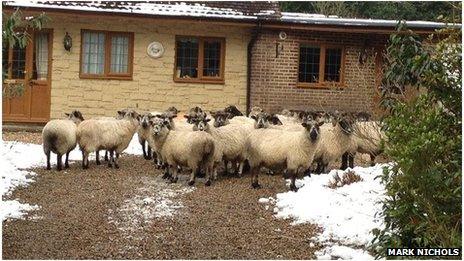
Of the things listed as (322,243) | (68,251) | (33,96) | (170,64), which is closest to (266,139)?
(322,243)

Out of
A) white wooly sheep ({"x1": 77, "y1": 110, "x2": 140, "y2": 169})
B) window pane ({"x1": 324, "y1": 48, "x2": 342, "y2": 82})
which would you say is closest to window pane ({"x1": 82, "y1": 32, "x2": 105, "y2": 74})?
white wooly sheep ({"x1": 77, "y1": 110, "x2": 140, "y2": 169})

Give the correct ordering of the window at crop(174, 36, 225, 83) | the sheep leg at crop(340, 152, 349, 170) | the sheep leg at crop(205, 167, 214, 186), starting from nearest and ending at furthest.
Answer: the sheep leg at crop(205, 167, 214, 186) < the sheep leg at crop(340, 152, 349, 170) < the window at crop(174, 36, 225, 83)

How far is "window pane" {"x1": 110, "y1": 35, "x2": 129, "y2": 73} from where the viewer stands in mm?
19375

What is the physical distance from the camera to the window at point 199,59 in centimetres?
1964

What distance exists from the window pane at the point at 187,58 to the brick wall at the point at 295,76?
1.77 m

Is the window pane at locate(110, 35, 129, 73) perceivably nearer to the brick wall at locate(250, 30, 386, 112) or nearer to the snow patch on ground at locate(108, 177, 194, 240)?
the brick wall at locate(250, 30, 386, 112)

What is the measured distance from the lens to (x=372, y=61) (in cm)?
1955

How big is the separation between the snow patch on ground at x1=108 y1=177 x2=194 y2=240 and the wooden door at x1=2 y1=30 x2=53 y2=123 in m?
8.52

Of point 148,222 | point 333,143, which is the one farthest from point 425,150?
point 333,143

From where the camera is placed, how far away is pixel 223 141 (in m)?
11.7

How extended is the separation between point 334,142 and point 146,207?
428cm

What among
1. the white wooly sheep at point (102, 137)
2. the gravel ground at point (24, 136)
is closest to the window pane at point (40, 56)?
the gravel ground at point (24, 136)

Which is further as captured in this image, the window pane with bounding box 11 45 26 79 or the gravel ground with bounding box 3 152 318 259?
the window pane with bounding box 11 45 26 79

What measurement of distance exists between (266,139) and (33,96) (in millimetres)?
10267
